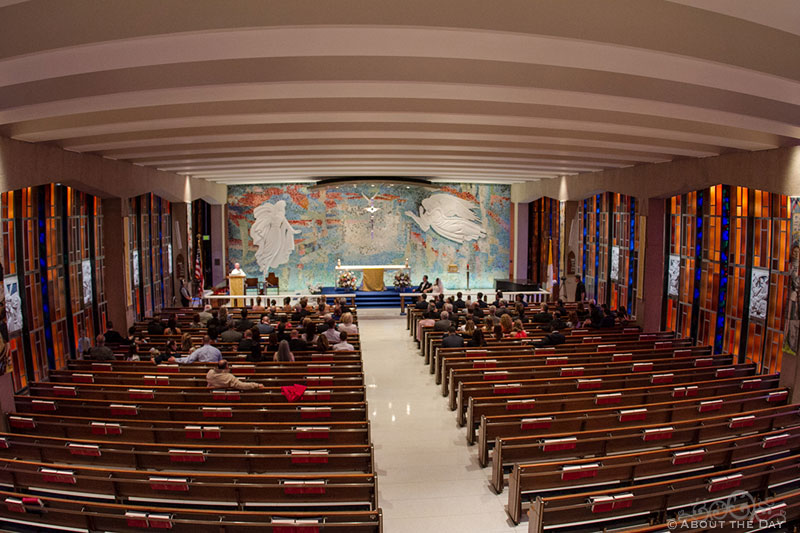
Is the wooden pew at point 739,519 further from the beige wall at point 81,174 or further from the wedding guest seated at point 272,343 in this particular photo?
the beige wall at point 81,174

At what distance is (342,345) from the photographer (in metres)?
9.99

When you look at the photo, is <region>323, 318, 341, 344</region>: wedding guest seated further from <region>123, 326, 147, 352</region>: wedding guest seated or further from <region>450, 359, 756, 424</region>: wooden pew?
<region>123, 326, 147, 352</region>: wedding guest seated

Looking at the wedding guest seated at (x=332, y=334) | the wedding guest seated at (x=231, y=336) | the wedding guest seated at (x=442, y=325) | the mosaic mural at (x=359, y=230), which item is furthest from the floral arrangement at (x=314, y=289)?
the wedding guest seated at (x=332, y=334)

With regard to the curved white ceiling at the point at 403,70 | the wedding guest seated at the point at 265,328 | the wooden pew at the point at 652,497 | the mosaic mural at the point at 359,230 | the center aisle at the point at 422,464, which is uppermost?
the curved white ceiling at the point at 403,70

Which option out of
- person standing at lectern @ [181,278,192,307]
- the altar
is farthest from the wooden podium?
the altar

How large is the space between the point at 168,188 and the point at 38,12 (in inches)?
483

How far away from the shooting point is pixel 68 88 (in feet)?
18.4

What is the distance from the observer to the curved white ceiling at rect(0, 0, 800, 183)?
394 cm

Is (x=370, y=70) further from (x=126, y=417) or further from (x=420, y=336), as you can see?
(x=420, y=336)

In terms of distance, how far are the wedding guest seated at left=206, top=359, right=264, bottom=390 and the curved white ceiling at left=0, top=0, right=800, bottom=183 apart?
12.0 ft

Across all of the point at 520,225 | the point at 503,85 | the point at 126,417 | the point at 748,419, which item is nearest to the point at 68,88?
the point at 126,417

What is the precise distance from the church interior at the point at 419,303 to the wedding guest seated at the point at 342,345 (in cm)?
9

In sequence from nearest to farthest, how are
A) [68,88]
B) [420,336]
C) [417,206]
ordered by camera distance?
1. [68,88]
2. [420,336]
3. [417,206]

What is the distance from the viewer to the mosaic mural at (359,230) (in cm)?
2112
